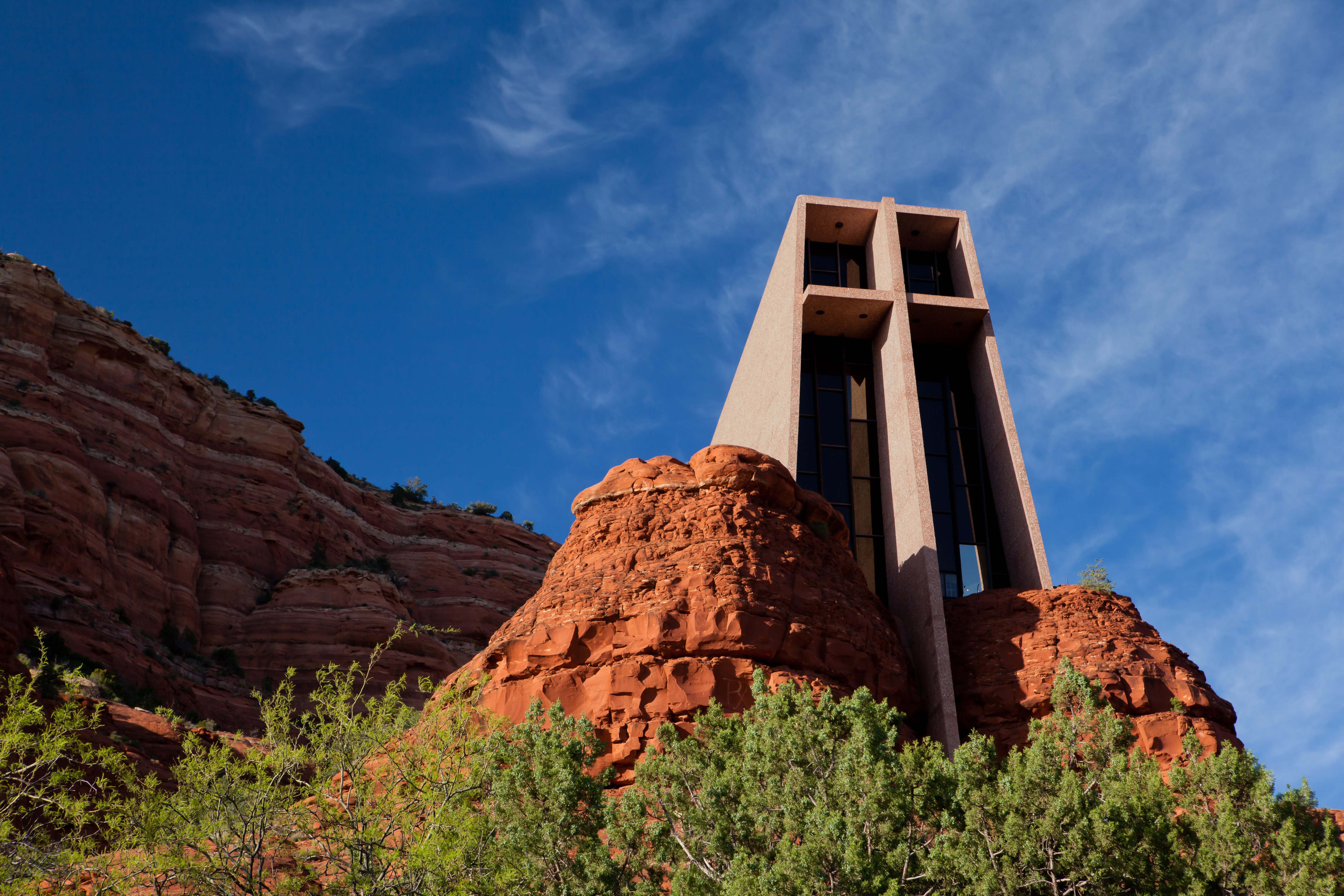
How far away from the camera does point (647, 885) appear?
585 inches

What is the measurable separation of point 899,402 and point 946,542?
455 centimetres

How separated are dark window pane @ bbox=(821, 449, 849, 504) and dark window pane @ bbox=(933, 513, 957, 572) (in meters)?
2.85

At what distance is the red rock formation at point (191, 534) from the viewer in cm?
3800

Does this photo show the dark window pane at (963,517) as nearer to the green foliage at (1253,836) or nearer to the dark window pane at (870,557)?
the dark window pane at (870,557)

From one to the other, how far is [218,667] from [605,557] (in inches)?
986

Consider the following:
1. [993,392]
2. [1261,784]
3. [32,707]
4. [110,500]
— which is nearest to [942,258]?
[993,392]

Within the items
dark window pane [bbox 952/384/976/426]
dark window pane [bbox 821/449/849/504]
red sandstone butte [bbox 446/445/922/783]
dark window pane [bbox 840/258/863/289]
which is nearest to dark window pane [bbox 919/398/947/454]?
dark window pane [bbox 952/384/976/426]

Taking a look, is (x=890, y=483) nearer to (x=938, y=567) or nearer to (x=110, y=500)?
(x=938, y=567)

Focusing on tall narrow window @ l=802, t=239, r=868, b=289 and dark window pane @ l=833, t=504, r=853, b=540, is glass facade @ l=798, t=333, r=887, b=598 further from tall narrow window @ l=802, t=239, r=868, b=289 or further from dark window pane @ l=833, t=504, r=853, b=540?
tall narrow window @ l=802, t=239, r=868, b=289

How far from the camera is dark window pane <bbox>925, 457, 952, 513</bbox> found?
3281 centimetres

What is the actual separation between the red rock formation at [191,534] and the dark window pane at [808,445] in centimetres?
1707

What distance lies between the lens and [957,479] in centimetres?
3347

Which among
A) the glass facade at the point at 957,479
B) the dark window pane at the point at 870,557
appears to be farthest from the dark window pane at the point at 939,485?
the dark window pane at the point at 870,557

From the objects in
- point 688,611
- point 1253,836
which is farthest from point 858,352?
point 1253,836
